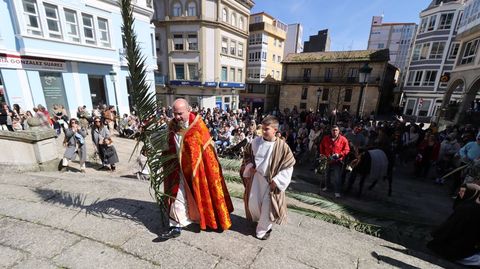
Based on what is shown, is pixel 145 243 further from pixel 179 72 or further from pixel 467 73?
pixel 179 72

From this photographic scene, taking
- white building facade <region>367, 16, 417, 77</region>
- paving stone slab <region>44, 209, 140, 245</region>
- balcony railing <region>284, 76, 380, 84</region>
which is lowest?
paving stone slab <region>44, 209, 140, 245</region>

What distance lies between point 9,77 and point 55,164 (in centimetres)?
783

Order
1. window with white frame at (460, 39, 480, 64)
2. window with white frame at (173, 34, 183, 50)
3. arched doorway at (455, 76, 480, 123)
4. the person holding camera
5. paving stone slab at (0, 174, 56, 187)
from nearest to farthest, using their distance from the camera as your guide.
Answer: paving stone slab at (0, 174, 56, 187), the person holding camera, arched doorway at (455, 76, 480, 123), window with white frame at (460, 39, 480, 64), window with white frame at (173, 34, 183, 50)

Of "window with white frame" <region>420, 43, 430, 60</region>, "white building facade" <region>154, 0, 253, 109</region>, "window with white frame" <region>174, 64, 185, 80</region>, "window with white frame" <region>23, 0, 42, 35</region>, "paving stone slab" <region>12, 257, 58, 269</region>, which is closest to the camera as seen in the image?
"paving stone slab" <region>12, 257, 58, 269</region>

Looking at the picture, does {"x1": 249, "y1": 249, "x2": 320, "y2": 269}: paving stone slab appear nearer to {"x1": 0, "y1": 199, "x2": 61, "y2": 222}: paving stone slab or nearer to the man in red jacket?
{"x1": 0, "y1": 199, "x2": 61, "y2": 222}: paving stone slab

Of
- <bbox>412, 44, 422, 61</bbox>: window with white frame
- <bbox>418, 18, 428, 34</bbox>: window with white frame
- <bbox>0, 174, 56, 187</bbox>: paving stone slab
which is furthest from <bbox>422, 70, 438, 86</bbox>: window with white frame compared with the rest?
<bbox>0, 174, 56, 187</bbox>: paving stone slab

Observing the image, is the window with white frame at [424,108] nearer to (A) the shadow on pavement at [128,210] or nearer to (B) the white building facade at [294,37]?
(B) the white building facade at [294,37]

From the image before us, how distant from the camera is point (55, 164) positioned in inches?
221

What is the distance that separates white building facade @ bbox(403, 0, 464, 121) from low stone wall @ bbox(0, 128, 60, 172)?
31.3 metres

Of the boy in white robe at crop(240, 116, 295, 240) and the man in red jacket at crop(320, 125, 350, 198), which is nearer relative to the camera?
the boy in white robe at crop(240, 116, 295, 240)

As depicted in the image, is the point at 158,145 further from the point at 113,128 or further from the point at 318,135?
the point at 113,128

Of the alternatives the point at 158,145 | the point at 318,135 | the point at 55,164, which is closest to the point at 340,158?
the point at 318,135

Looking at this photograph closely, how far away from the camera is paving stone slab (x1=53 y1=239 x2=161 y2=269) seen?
218cm

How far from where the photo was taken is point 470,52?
533 inches
